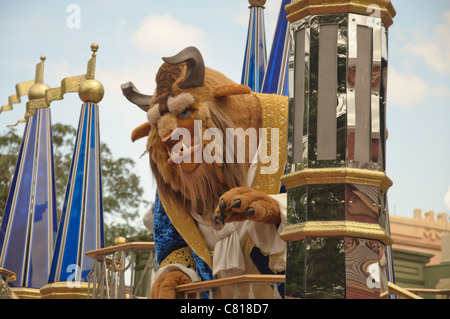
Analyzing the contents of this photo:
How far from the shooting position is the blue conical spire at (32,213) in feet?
24.7

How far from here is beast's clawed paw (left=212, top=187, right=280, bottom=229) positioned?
382cm

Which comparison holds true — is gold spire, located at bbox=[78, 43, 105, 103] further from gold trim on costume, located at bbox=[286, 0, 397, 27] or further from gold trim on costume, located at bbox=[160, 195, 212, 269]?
gold trim on costume, located at bbox=[286, 0, 397, 27]

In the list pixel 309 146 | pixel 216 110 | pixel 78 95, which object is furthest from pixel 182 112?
pixel 78 95

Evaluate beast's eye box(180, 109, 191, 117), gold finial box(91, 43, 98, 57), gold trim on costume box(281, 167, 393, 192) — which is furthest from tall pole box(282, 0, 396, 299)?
gold finial box(91, 43, 98, 57)

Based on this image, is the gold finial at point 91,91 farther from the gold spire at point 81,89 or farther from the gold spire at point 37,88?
the gold spire at point 37,88

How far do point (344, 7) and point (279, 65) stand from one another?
3.29 m

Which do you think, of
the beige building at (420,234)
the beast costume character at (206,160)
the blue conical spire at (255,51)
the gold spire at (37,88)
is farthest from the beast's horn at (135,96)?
the beige building at (420,234)

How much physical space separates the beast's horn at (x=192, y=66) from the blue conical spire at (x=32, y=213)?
3509mm

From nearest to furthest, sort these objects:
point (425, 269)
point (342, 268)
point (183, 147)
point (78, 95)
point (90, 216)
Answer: point (342, 268), point (183, 147), point (90, 216), point (78, 95), point (425, 269)

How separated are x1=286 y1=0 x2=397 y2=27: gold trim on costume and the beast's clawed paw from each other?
44.9 inches

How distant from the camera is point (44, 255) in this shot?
299 inches

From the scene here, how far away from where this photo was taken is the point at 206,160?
4.75 m

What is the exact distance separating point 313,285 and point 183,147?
7.10 feet

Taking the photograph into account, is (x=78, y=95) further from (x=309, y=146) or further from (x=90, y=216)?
(x=309, y=146)
